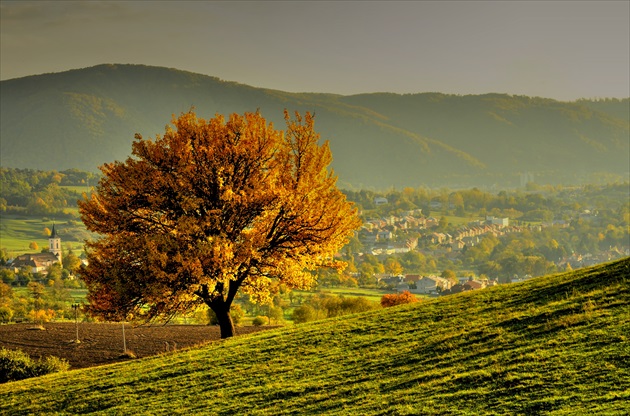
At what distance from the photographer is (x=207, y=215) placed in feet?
91.6

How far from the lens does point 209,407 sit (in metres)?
17.9

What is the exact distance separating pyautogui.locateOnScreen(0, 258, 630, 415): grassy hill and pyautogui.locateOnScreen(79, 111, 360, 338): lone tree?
293 cm

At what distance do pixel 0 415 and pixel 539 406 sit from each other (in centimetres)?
1570

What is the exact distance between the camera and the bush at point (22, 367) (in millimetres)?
28686

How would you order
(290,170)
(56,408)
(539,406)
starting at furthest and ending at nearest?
(290,170)
(56,408)
(539,406)

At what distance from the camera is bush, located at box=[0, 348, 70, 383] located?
94.1 ft

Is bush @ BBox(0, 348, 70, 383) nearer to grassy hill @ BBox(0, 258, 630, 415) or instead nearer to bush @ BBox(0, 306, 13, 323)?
grassy hill @ BBox(0, 258, 630, 415)

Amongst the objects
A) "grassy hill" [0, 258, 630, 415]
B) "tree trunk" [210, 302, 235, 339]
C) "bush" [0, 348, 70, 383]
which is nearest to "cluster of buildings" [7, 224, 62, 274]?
"bush" [0, 348, 70, 383]

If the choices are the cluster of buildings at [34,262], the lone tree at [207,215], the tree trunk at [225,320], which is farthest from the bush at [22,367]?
the cluster of buildings at [34,262]

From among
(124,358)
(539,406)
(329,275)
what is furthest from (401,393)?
(329,275)

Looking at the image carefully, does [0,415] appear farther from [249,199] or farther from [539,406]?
[539,406]

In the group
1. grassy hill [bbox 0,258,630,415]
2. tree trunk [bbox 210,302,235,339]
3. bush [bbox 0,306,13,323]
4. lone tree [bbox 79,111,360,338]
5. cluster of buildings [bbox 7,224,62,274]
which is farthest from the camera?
cluster of buildings [bbox 7,224,62,274]

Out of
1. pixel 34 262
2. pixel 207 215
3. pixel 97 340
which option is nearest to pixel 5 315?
pixel 97 340

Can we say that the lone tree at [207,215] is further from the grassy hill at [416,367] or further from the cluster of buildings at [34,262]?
the cluster of buildings at [34,262]
